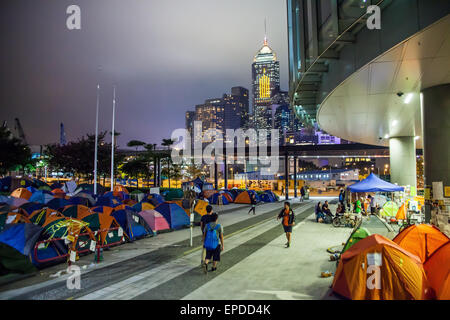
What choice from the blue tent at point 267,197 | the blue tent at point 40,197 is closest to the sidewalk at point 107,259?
the blue tent at point 40,197

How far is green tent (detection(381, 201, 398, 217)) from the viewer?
1932 centimetres

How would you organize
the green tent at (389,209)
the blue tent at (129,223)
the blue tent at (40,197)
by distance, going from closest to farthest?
1. the blue tent at (129,223)
2. the green tent at (389,209)
3. the blue tent at (40,197)

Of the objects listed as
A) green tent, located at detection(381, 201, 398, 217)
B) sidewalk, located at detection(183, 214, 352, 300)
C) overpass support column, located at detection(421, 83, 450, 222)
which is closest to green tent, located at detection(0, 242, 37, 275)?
sidewalk, located at detection(183, 214, 352, 300)

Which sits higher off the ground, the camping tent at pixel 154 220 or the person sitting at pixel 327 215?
the camping tent at pixel 154 220

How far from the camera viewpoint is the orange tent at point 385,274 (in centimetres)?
569

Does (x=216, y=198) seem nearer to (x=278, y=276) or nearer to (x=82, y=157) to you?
(x=82, y=157)

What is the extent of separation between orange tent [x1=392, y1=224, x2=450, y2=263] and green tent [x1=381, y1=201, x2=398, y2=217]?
13.2 m

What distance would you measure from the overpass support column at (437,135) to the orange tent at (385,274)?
793 cm

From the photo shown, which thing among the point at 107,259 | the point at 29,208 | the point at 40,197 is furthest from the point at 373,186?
the point at 40,197

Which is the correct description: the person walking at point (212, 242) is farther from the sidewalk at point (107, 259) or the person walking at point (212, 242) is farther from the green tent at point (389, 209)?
the green tent at point (389, 209)

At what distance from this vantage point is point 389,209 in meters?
19.5
